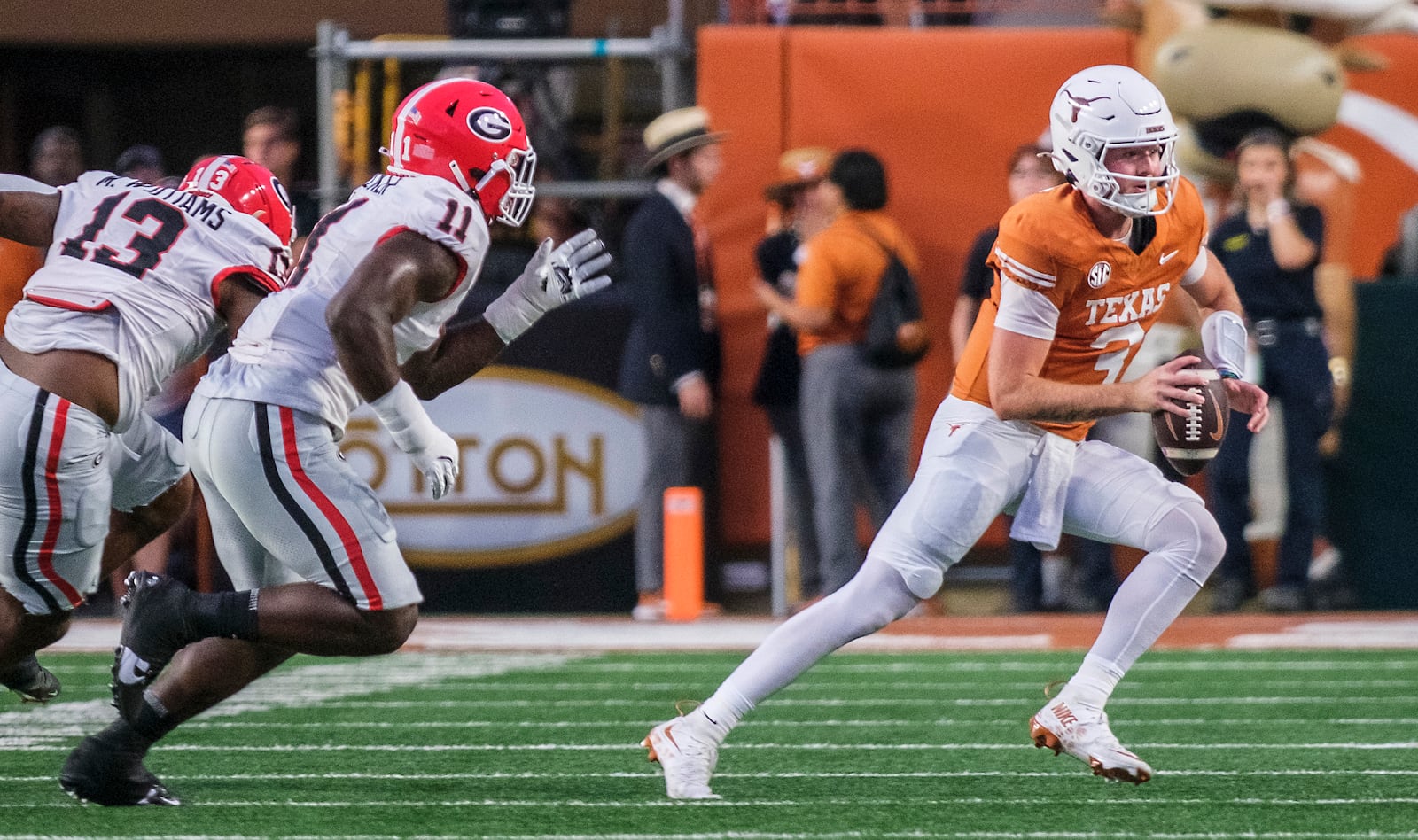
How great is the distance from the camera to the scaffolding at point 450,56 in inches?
359

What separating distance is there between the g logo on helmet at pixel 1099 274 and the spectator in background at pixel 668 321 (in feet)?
13.4

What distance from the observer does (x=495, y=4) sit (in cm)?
941

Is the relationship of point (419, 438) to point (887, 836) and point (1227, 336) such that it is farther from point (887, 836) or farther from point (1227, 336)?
point (1227, 336)

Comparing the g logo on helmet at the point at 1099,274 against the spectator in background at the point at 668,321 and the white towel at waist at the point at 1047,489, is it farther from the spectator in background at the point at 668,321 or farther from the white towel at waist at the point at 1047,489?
the spectator in background at the point at 668,321

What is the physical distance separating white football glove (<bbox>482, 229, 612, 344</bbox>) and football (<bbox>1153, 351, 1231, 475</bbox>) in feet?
4.40

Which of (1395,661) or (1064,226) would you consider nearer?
(1064,226)

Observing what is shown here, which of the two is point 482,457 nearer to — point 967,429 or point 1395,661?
point 1395,661

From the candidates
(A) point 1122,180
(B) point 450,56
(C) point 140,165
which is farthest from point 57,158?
(A) point 1122,180

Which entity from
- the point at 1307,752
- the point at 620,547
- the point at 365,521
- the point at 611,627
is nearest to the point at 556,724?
the point at 365,521

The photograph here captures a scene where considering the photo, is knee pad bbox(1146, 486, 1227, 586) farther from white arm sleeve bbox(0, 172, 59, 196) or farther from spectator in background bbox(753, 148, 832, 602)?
spectator in background bbox(753, 148, 832, 602)

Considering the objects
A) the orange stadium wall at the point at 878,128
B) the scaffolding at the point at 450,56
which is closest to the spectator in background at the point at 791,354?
the orange stadium wall at the point at 878,128

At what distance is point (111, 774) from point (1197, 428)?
2.51m

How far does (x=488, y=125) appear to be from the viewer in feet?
14.6

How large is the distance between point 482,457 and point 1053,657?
3.06 meters
